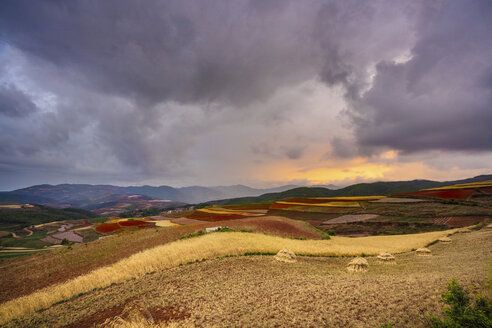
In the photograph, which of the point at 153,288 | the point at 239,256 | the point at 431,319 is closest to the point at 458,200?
the point at 239,256

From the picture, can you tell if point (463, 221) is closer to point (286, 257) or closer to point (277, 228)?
point (277, 228)

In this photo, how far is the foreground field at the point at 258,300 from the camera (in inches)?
328

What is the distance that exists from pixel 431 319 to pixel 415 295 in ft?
8.88

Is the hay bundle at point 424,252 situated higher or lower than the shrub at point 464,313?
lower

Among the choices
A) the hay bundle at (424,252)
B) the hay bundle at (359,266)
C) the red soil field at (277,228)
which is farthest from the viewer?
the red soil field at (277,228)

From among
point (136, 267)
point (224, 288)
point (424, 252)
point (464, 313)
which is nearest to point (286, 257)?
point (224, 288)

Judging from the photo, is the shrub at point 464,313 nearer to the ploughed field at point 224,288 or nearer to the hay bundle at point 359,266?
the ploughed field at point 224,288

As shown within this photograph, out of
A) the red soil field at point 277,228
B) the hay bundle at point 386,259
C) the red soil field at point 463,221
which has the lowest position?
the red soil field at point 463,221

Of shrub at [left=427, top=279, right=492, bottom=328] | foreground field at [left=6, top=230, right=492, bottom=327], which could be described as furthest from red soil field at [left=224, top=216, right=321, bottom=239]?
shrub at [left=427, top=279, right=492, bottom=328]

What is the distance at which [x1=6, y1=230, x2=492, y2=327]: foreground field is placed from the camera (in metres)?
8.34

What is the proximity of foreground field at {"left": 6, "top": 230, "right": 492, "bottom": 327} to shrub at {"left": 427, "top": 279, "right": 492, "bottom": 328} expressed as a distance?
74 cm

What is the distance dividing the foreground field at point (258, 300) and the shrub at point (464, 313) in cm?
74

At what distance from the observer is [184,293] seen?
12.6 metres

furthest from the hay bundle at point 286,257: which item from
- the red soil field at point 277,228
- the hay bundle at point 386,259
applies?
the red soil field at point 277,228
